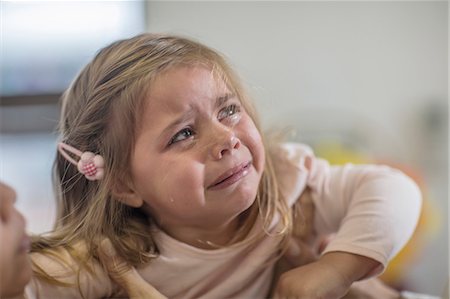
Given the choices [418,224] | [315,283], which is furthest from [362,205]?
[418,224]

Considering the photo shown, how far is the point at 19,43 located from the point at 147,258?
0.97 meters

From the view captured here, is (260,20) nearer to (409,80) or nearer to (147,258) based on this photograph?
(409,80)

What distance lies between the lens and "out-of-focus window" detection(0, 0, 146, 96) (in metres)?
1.20

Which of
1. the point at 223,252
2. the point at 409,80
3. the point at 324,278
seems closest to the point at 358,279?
the point at 324,278

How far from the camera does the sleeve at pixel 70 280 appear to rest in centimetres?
56

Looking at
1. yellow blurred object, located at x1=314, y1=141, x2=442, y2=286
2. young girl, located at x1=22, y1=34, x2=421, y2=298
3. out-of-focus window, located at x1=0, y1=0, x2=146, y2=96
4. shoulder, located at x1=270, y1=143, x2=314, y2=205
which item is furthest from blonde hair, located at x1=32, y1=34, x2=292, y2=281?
yellow blurred object, located at x1=314, y1=141, x2=442, y2=286

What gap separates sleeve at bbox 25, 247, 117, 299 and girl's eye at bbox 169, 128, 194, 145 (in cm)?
16

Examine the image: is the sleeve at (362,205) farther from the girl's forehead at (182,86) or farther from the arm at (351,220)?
the girl's forehead at (182,86)

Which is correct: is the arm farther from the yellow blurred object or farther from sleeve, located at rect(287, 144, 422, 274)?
the yellow blurred object

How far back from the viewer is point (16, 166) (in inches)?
38.7

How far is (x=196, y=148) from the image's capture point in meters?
0.58

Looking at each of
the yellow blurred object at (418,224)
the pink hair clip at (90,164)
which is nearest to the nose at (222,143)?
the pink hair clip at (90,164)

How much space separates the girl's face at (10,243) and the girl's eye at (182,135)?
0.69 ft

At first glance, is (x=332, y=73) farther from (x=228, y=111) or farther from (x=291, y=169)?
(x=228, y=111)
